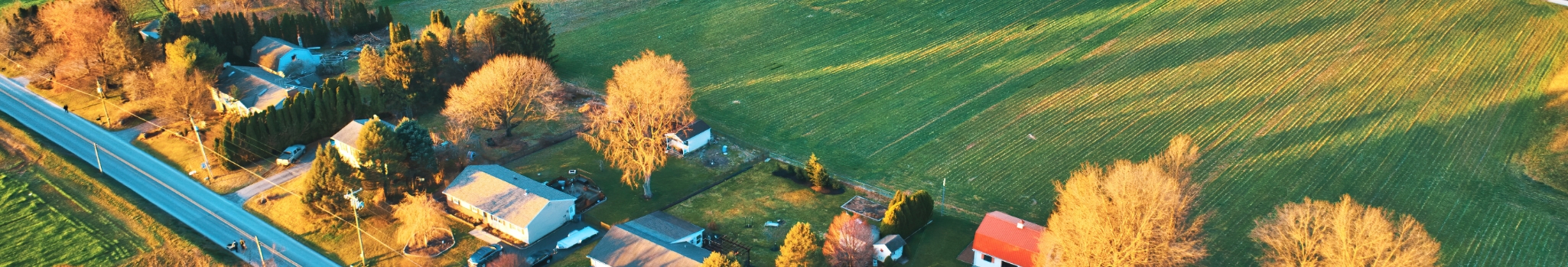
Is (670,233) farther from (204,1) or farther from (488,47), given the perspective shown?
(204,1)

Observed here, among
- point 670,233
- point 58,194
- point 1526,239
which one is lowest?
point 58,194

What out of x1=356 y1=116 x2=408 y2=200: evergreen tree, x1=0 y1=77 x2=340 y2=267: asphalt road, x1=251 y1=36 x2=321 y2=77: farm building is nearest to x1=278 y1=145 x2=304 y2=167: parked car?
x1=0 y1=77 x2=340 y2=267: asphalt road

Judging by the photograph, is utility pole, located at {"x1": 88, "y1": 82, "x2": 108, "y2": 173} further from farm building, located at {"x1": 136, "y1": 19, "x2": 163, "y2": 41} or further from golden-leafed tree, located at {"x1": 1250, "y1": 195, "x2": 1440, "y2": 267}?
golden-leafed tree, located at {"x1": 1250, "y1": 195, "x2": 1440, "y2": 267}

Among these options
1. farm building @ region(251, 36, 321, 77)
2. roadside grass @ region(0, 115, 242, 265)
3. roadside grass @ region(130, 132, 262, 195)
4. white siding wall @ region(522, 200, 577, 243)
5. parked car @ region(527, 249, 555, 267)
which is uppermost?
farm building @ region(251, 36, 321, 77)

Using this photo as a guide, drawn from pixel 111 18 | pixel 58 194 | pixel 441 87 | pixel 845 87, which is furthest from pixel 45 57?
pixel 845 87

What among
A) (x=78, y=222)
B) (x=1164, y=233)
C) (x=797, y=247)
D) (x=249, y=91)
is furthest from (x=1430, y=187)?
(x=78, y=222)

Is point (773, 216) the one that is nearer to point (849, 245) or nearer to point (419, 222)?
point (849, 245)
